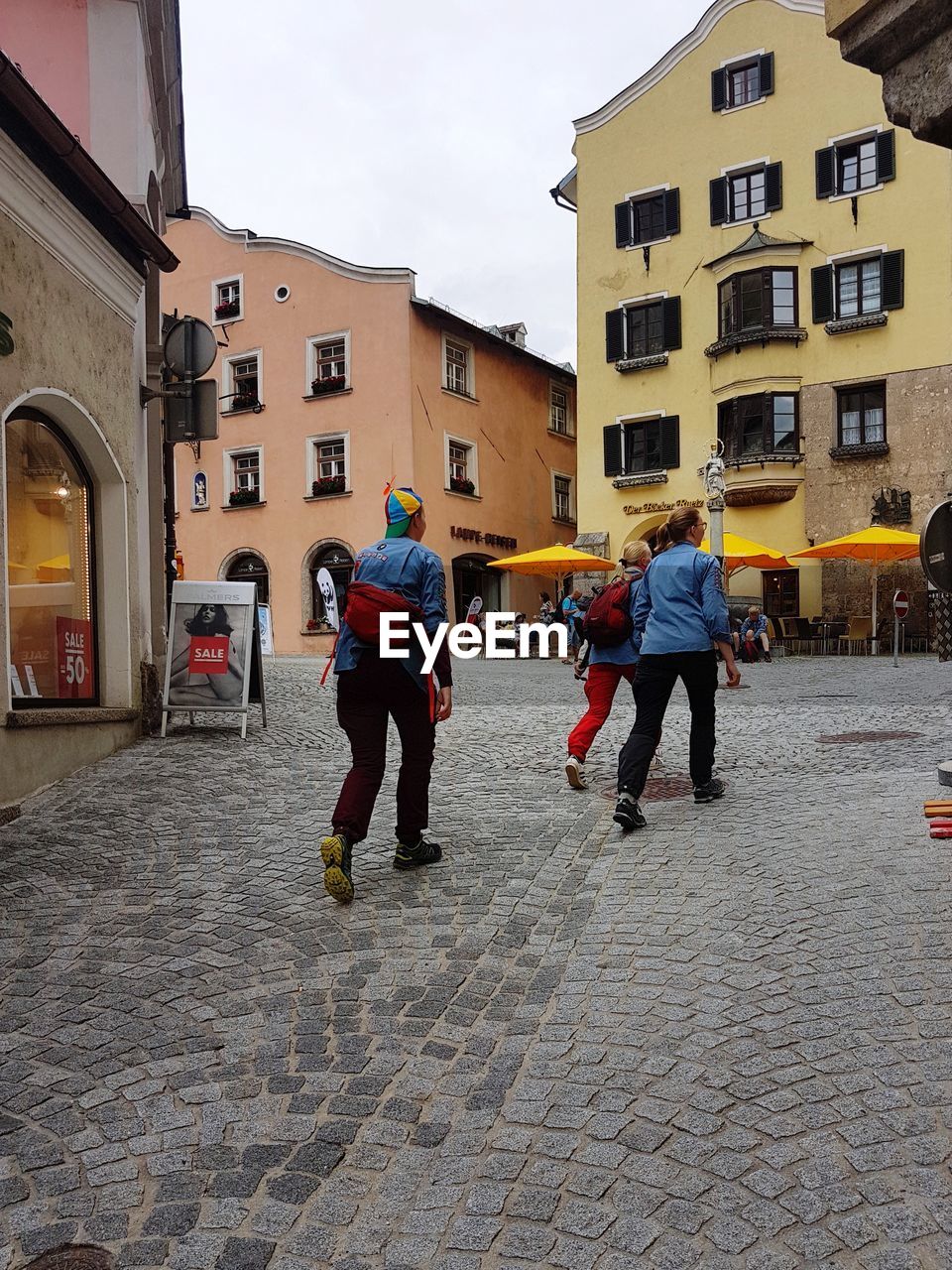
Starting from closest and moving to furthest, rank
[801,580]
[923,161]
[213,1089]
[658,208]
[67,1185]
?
1. [67,1185]
2. [213,1089]
3. [923,161]
4. [801,580]
5. [658,208]

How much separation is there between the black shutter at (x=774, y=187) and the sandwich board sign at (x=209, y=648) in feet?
75.7

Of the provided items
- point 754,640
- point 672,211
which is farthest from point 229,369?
point 754,640

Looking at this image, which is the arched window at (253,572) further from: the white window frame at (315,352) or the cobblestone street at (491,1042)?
the cobblestone street at (491,1042)

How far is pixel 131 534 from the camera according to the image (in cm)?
996

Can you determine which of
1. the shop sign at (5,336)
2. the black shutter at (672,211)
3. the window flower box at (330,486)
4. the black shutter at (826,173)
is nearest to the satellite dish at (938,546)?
the shop sign at (5,336)

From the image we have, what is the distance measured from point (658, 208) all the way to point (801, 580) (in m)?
11.4

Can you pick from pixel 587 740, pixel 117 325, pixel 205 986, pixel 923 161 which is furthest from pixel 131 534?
pixel 923 161

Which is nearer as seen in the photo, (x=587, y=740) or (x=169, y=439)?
(x=587, y=740)

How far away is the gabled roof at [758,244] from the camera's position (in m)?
27.2

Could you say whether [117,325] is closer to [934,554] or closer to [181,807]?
[181,807]

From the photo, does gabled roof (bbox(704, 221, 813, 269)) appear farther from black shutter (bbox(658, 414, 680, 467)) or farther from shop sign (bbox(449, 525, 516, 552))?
shop sign (bbox(449, 525, 516, 552))

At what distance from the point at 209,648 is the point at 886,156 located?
939 inches

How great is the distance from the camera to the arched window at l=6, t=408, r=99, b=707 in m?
7.85

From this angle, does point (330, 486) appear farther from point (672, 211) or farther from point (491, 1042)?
point (491, 1042)
